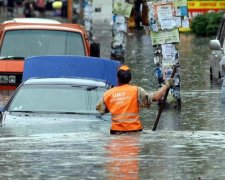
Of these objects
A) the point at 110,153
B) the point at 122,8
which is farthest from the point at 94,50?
the point at 122,8

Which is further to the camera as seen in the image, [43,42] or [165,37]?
[43,42]

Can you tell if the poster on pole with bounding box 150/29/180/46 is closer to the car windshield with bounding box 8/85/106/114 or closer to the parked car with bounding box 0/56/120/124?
the parked car with bounding box 0/56/120/124

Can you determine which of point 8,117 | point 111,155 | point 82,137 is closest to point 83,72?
point 8,117

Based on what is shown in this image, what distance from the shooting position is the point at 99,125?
14633mm

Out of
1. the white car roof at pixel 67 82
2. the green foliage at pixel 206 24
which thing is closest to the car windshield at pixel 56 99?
the white car roof at pixel 67 82

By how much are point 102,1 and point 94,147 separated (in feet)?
160

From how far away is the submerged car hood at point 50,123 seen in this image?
14188 mm

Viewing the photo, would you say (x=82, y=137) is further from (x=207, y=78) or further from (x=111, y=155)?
(x=207, y=78)

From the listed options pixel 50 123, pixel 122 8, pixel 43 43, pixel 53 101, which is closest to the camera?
pixel 50 123

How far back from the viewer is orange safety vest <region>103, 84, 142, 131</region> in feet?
45.5

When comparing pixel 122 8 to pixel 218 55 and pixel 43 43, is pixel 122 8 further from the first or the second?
pixel 43 43

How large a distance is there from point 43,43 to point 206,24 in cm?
2448

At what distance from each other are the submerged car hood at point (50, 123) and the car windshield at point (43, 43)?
21.6 feet

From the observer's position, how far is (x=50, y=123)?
47.8 ft
